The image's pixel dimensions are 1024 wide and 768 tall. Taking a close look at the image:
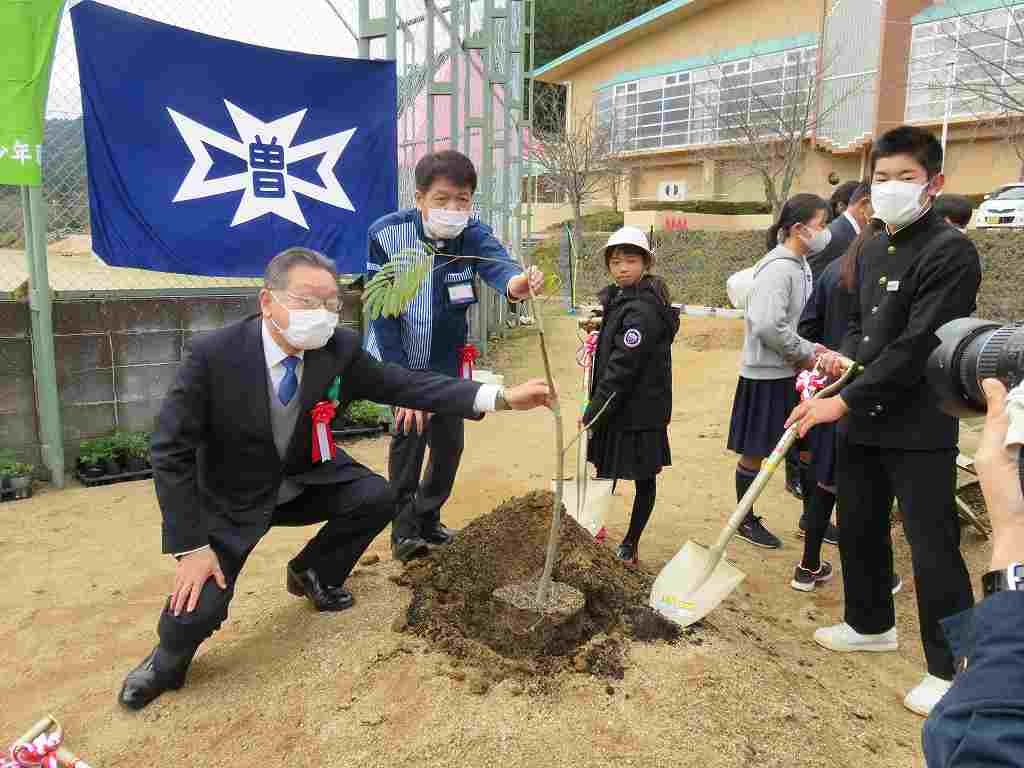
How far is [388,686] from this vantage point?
2369mm

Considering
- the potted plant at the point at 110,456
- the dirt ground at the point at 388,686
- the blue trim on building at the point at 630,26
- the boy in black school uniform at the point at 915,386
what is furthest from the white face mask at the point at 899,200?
the blue trim on building at the point at 630,26

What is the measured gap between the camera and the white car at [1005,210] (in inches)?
586

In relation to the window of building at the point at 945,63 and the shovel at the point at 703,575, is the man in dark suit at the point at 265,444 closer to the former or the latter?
the shovel at the point at 703,575

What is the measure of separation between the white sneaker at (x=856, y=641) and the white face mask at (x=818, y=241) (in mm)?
1809

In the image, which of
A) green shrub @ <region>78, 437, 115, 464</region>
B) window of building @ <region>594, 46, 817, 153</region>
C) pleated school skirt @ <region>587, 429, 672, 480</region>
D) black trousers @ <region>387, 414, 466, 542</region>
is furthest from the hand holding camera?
window of building @ <region>594, 46, 817, 153</region>

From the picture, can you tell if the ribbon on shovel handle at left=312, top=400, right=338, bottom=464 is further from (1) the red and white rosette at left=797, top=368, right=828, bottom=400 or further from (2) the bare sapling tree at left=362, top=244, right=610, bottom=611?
(1) the red and white rosette at left=797, top=368, right=828, bottom=400

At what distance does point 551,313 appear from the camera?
12.4 meters

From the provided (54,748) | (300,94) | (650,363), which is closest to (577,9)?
(300,94)

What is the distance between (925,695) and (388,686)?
5.75 feet

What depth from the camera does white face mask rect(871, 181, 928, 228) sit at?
241 cm

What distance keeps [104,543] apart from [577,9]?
112ft

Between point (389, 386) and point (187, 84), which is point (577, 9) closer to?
point (187, 84)

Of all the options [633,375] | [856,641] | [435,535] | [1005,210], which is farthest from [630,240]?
[1005,210]

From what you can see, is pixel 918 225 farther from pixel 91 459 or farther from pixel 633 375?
pixel 91 459
